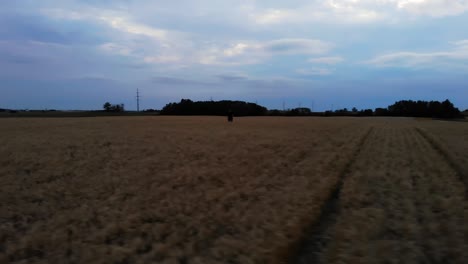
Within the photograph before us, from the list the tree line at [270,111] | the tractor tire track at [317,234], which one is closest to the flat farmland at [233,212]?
the tractor tire track at [317,234]

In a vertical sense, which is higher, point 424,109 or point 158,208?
point 424,109

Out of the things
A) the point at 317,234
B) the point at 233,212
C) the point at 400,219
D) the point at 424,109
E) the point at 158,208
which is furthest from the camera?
the point at 424,109

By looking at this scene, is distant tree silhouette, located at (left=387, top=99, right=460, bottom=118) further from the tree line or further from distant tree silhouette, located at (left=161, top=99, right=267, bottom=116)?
distant tree silhouette, located at (left=161, top=99, right=267, bottom=116)

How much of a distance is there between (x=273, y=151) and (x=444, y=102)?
130 meters

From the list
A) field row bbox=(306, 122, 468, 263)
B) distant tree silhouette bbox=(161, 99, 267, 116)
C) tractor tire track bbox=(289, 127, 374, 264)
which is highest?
distant tree silhouette bbox=(161, 99, 267, 116)

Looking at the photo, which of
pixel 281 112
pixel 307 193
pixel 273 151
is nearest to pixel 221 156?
pixel 273 151

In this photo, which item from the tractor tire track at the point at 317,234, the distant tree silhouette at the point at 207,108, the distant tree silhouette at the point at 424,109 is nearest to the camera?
the tractor tire track at the point at 317,234

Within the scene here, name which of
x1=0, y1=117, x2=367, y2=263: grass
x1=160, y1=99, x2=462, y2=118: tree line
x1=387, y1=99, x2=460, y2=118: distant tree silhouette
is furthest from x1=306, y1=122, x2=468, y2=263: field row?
x1=387, y1=99, x2=460, y2=118: distant tree silhouette

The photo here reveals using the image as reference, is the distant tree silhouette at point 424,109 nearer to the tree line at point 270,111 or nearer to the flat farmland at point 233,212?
the tree line at point 270,111

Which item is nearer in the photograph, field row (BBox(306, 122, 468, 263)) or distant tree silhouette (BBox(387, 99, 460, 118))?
field row (BBox(306, 122, 468, 263))

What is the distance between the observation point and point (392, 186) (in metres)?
11.5

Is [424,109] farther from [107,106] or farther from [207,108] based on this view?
[107,106]

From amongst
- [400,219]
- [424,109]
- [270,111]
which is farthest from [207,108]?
[400,219]

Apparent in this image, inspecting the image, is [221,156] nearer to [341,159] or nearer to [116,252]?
[341,159]
